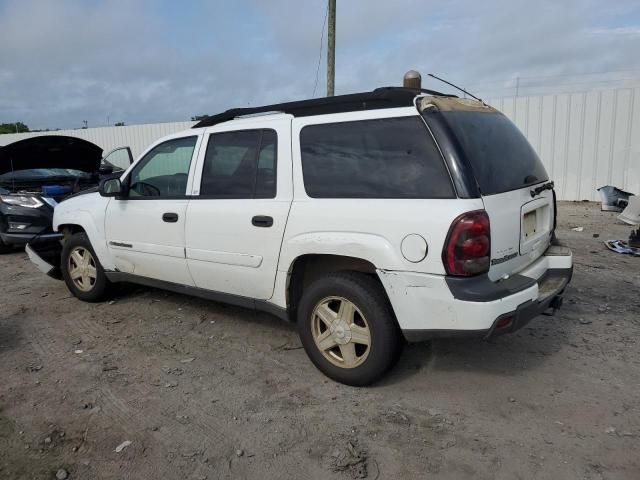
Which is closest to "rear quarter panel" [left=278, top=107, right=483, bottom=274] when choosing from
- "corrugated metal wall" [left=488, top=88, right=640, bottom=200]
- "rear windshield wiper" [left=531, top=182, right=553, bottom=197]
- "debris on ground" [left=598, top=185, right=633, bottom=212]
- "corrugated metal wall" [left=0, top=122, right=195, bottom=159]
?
"rear windshield wiper" [left=531, top=182, right=553, bottom=197]

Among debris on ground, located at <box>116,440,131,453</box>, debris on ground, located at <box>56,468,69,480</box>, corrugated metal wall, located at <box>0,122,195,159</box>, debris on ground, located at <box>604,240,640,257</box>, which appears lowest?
debris on ground, located at <box>56,468,69,480</box>

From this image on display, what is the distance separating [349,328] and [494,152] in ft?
4.77

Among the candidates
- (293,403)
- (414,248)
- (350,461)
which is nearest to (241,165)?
(414,248)

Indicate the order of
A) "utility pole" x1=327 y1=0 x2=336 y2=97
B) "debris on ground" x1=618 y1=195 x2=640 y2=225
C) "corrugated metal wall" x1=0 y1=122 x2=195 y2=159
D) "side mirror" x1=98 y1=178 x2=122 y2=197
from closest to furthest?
"side mirror" x1=98 y1=178 x2=122 y2=197 < "debris on ground" x1=618 y1=195 x2=640 y2=225 < "utility pole" x1=327 y1=0 x2=336 y2=97 < "corrugated metal wall" x1=0 y1=122 x2=195 y2=159

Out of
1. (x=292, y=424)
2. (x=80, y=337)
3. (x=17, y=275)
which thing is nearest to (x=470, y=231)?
(x=292, y=424)

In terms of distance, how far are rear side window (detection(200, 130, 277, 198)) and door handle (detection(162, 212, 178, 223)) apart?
13.3 inches

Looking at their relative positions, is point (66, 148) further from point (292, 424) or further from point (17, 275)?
point (292, 424)

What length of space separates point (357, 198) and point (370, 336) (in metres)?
0.87

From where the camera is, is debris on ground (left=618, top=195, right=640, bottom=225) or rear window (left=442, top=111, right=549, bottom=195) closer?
rear window (left=442, top=111, right=549, bottom=195)

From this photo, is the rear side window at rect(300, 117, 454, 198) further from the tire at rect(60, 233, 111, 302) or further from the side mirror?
the tire at rect(60, 233, 111, 302)

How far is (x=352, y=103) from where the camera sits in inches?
130

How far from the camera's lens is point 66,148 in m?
8.05

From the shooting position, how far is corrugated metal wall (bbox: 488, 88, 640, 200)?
37.1ft

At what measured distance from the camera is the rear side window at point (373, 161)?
292 cm
